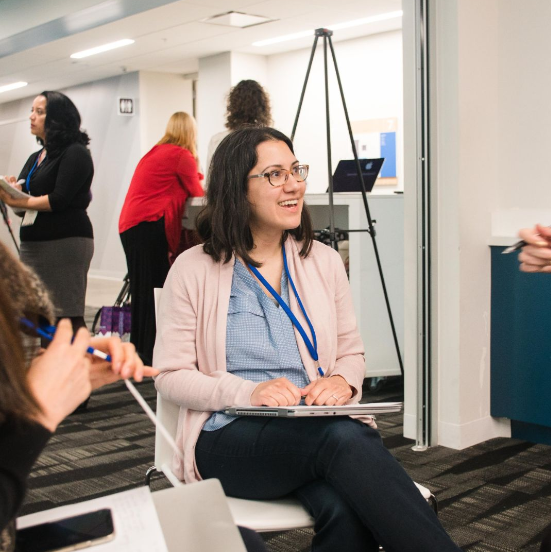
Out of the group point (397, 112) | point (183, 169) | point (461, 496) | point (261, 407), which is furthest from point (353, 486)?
point (397, 112)

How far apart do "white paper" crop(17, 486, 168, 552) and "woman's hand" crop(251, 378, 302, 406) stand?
65cm

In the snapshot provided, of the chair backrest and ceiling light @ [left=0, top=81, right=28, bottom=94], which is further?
ceiling light @ [left=0, top=81, right=28, bottom=94]

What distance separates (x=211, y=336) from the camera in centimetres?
171

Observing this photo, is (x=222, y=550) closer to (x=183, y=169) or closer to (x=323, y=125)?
(x=183, y=169)

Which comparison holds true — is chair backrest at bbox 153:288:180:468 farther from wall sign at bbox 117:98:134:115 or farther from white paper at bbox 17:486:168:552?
wall sign at bbox 117:98:134:115

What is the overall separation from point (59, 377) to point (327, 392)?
0.87 m

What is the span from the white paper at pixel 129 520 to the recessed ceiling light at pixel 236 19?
6.17 m

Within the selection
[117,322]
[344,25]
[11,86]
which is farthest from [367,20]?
[117,322]

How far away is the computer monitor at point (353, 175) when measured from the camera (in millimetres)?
4352

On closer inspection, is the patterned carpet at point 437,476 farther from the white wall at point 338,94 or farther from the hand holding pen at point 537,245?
the white wall at point 338,94

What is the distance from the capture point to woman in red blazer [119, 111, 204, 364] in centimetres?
417

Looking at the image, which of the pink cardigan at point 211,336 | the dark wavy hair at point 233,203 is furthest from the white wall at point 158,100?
the pink cardigan at point 211,336

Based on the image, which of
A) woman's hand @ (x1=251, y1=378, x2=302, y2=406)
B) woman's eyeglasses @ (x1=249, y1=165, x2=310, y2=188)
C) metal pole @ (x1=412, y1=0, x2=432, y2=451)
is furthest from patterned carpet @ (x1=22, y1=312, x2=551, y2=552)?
woman's eyeglasses @ (x1=249, y1=165, x2=310, y2=188)

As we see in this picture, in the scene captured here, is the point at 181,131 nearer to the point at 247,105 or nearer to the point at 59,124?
the point at 247,105
